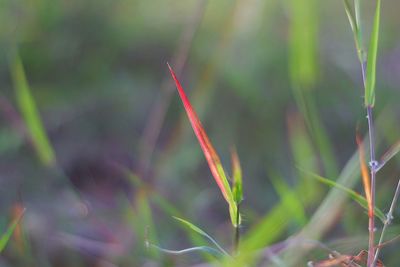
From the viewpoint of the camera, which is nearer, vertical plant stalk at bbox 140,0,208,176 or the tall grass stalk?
the tall grass stalk

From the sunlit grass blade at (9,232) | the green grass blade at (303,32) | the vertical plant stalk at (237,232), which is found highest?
the green grass blade at (303,32)

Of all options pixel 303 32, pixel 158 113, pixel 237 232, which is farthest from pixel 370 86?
pixel 158 113

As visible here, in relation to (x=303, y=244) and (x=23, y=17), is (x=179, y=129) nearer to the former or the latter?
(x=23, y=17)

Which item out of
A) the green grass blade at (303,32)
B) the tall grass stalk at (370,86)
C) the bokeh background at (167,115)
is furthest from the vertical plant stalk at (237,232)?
the green grass blade at (303,32)

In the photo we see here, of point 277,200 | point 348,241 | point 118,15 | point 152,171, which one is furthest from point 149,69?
point 348,241

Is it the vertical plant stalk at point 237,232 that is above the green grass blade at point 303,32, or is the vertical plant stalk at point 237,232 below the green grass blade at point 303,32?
below

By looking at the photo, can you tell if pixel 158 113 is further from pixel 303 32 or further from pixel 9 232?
pixel 9 232

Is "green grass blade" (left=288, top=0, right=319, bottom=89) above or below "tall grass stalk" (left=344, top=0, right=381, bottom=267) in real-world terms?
above

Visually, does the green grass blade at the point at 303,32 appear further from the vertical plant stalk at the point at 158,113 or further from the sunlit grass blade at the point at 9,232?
the sunlit grass blade at the point at 9,232

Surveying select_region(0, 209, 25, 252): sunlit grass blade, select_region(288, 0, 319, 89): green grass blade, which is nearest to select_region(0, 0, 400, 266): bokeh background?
select_region(288, 0, 319, 89): green grass blade

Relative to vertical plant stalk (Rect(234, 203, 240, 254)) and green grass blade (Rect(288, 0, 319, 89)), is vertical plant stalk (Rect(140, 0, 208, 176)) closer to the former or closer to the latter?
green grass blade (Rect(288, 0, 319, 89))
